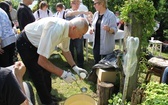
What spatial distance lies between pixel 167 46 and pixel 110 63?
12.2 ft

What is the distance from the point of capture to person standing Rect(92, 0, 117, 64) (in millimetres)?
3695

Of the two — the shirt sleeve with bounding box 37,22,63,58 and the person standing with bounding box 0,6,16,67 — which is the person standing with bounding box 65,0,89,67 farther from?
the shirt sleeve with bounding box 37,22,63,58

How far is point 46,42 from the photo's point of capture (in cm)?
218

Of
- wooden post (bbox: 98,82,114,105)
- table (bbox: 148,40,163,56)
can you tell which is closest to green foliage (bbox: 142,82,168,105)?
wooden post (bbox: 98,82,114,105)

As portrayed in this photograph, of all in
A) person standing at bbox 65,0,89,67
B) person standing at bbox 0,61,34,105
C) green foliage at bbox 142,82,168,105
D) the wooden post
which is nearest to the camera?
person standing at bbox 0,61,34,105

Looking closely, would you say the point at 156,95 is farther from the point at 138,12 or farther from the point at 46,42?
the point at 46,42

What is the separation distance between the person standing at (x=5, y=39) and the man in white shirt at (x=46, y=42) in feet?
2.22

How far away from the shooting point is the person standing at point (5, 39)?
10.7 feet

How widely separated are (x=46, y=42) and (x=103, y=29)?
1.73 metres

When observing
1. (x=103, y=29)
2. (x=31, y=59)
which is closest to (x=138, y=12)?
(x=103, y=29)

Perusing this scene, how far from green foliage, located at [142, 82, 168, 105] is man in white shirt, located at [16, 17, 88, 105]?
0.78 m

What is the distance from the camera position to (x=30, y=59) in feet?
9.09

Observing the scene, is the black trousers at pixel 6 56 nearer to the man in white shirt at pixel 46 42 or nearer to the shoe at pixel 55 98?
the man in white shirt at pixel 46 42

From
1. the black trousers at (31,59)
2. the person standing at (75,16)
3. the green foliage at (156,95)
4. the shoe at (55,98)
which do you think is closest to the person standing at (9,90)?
the green foliage at (156,95)
